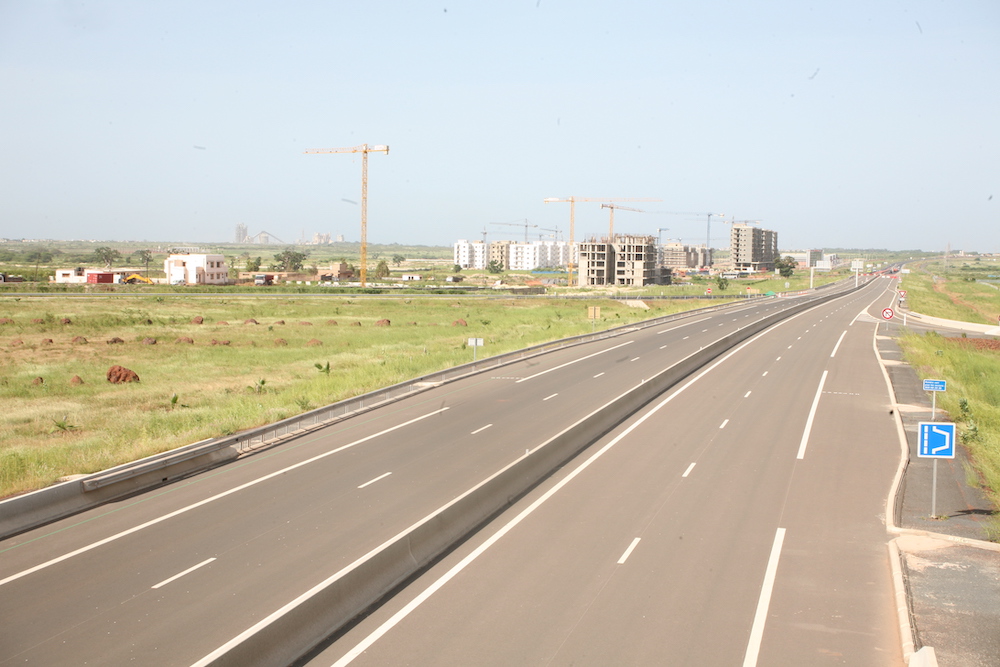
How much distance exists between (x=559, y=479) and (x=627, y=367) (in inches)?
867

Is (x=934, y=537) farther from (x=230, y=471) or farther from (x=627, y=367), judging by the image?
(x=627, y=367)

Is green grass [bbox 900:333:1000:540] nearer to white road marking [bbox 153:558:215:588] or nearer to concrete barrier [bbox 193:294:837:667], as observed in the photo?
concrete barrier [bbox 193:294:837:667]

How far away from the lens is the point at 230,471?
21.3m

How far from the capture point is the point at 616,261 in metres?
184

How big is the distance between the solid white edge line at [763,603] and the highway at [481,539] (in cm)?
13

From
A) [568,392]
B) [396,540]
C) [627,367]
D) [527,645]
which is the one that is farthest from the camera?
[627,367]

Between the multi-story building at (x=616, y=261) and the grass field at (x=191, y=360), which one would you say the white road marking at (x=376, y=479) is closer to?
the grass field at (x=191, y=360)

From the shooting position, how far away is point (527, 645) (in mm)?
11586

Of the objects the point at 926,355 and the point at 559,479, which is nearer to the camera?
the point at 559,479

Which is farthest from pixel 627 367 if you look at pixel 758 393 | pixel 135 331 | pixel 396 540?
pixel 135 331

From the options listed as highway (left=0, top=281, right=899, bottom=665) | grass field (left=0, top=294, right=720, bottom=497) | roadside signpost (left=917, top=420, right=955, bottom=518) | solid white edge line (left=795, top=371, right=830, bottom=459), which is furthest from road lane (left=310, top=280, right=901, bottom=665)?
grass field (left=0, top=294, right=720, bottom=497)

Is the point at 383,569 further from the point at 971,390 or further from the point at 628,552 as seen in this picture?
the point at 971,390

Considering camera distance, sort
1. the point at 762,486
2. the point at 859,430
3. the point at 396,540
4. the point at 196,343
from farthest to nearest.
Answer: the point at 196,343 < the point at 859,430 < the point at 762,486 < the point at 396,540

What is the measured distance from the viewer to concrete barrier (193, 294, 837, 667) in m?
10.4
